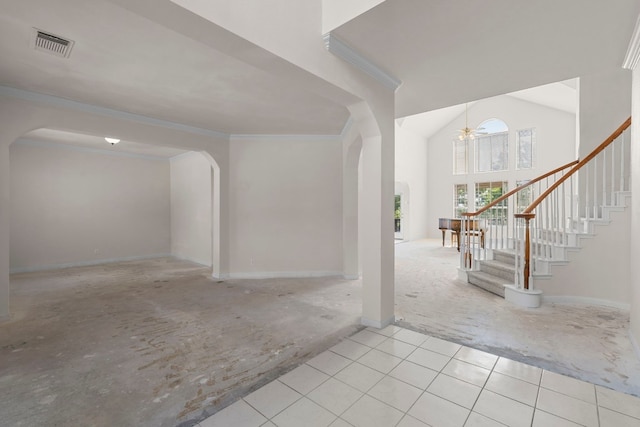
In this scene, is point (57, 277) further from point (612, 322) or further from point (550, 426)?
point (612, 322)

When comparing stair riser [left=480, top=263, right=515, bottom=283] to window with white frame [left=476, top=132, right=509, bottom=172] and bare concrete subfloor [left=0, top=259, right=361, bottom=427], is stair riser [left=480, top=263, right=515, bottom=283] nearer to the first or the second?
bare concrete subfloor [left=0, top=259, right=361, bottom=427]

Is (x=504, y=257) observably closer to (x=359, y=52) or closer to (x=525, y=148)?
(x=359, y=52)

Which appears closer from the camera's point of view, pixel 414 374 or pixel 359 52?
pixel 414 374

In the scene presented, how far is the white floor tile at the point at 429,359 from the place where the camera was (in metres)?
2.19

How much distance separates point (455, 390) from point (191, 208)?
6777 millimetres

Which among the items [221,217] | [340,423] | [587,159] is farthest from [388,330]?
[221,217]

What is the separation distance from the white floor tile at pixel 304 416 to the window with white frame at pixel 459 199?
418 inches

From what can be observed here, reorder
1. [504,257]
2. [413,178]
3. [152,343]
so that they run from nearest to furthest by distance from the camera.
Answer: [152,343], [504,257], [413,178]

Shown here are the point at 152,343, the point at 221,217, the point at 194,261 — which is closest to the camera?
the point at 152,343

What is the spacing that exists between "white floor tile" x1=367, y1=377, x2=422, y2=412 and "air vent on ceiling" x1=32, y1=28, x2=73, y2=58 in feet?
11.9

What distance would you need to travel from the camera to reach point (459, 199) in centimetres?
1101

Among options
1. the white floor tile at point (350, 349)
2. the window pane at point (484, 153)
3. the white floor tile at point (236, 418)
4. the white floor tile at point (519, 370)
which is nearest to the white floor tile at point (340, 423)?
the white floor tile at point (236, 418)

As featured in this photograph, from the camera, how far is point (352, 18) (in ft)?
6.66

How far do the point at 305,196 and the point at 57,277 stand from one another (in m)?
4.86
